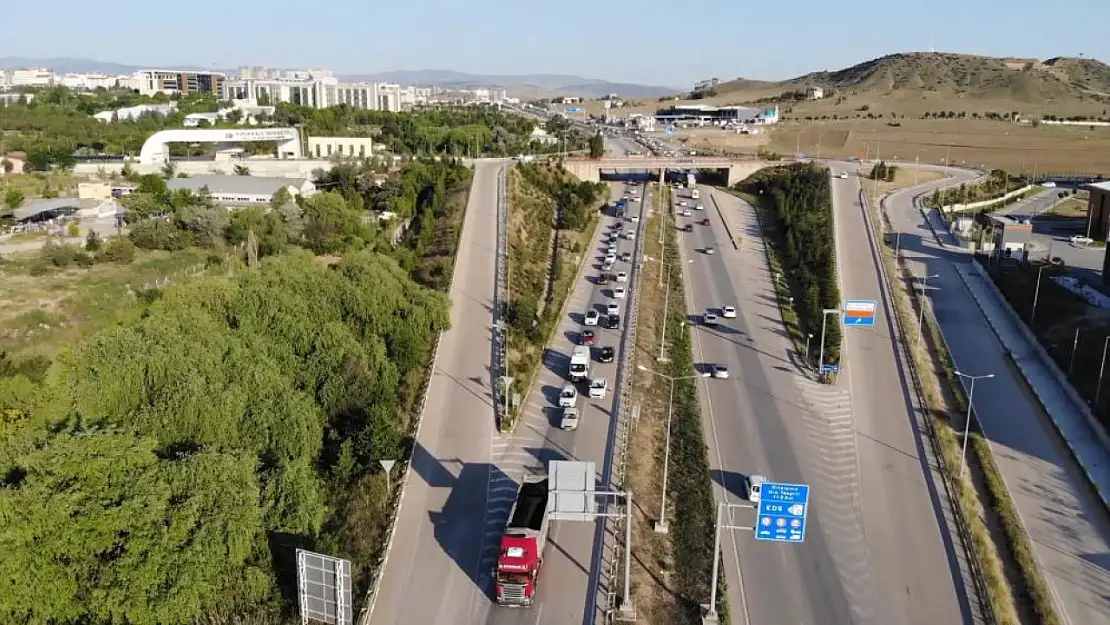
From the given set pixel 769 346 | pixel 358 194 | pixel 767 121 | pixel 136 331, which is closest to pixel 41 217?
pixel 358 194

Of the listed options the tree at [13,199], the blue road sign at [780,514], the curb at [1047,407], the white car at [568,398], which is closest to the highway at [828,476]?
the blue road sign at [780,514]

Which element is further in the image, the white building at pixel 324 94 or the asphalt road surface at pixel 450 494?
the white building at pixel 324 94

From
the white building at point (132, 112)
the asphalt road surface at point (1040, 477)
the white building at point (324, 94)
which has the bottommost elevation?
the asphalt road surface at point (1040, 477)

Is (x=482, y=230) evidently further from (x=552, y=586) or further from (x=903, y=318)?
(x=552, y=586)

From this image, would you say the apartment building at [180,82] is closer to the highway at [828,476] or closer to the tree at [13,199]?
the tree at [13,199]

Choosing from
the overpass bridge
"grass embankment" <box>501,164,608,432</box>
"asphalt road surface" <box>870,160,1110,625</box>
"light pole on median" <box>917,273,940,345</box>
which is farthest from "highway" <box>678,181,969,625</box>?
the overpass bridge
